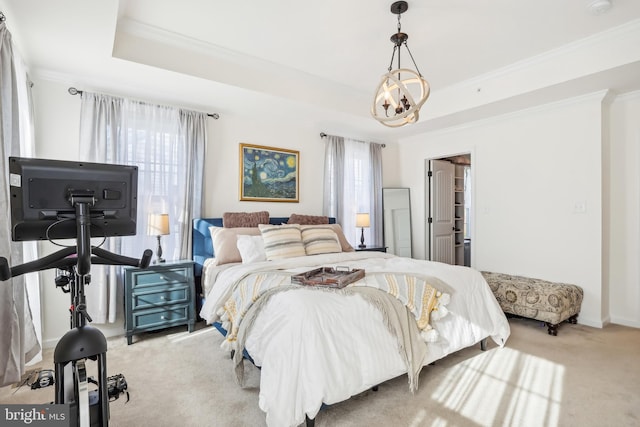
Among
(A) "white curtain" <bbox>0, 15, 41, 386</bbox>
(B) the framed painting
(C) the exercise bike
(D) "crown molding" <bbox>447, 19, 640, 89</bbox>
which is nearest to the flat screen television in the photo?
(C) the exercise bike

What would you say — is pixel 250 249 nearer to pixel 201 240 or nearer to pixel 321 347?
pixel 201 240

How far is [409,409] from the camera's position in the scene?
1.99 meters

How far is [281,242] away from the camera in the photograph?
134 inches

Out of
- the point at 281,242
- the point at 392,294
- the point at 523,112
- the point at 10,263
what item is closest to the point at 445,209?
the point at 523,112

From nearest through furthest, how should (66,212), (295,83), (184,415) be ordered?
(66,212), (184,415), (295,83)

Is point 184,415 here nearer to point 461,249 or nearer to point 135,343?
point 135,343

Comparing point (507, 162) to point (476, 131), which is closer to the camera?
point (507, 162)

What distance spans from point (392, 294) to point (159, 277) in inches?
89.0

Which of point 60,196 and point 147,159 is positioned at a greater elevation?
point 147,159

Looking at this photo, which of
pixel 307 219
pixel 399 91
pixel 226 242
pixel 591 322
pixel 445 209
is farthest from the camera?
pixel 445 209

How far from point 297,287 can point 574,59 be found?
339 cm

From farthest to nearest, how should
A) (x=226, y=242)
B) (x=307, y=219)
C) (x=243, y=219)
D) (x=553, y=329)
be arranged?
(x=307, y=219), (x=243, y=219), (x=226, y=242), (x=553, y=329)

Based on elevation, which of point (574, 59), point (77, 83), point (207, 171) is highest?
point (574, 59)

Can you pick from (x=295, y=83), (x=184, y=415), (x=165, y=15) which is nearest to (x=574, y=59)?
(x=295, y=83)
